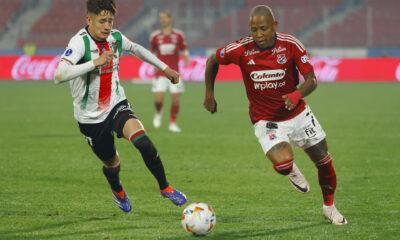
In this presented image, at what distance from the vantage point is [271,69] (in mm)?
5828

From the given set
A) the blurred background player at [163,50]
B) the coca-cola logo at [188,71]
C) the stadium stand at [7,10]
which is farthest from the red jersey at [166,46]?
the stadium stand at [7,10]

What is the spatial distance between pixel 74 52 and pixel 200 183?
2.89 metres

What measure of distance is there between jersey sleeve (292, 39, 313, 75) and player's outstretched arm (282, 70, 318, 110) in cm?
4

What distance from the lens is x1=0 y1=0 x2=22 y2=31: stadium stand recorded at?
39.5 meters

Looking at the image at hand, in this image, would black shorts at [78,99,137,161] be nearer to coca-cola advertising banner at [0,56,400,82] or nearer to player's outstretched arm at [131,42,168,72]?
player's outstretched arm at [131,42,168,72]

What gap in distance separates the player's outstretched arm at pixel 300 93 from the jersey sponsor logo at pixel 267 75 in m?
0.25

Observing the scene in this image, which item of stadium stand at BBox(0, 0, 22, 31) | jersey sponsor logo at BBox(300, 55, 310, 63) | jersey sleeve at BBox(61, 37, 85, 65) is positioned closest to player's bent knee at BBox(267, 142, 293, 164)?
jersey sponsor logo at BBox(300, 55, 310, 63)

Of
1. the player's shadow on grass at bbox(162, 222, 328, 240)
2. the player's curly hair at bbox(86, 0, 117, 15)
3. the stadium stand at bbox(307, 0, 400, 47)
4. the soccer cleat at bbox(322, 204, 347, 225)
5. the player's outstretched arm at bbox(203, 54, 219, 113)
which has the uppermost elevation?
the player's curly hair at bbox(86, 0, 117, 15)

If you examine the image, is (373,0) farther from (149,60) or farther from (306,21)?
(149,60)

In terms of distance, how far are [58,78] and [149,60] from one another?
1151 millimetres

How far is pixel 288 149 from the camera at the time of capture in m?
5.73

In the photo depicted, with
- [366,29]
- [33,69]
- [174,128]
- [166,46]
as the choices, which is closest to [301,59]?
[174,128]

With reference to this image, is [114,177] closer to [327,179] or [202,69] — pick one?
[327,179]

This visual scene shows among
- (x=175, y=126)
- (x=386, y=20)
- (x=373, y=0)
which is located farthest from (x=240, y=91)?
(x=373, y=0)
